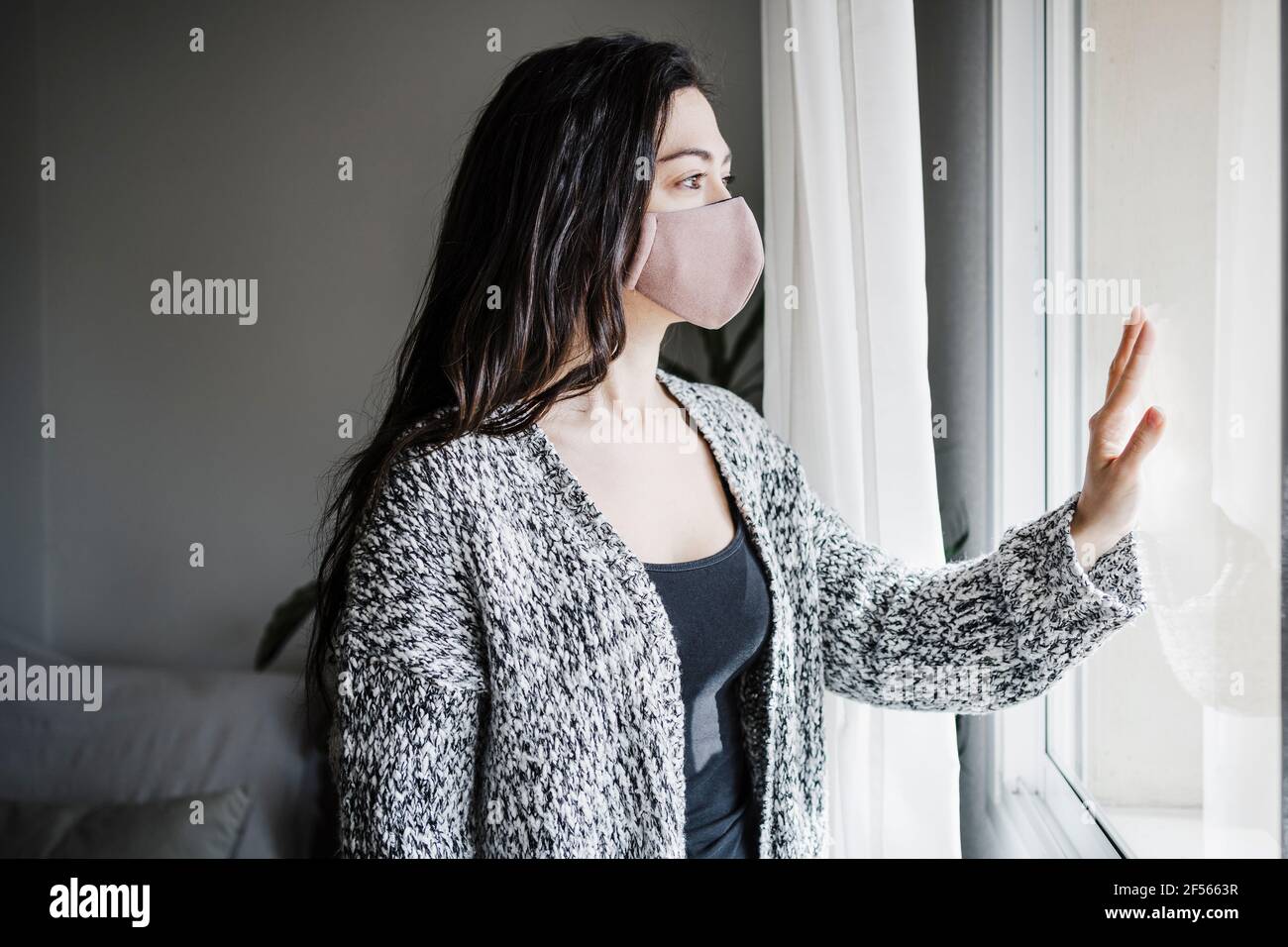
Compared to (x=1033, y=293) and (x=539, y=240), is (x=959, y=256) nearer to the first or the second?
(x=1033, y=293)

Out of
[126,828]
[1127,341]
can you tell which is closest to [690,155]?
[1127,341]

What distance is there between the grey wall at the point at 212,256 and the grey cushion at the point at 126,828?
0.53ft

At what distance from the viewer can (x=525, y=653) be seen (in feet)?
1.91

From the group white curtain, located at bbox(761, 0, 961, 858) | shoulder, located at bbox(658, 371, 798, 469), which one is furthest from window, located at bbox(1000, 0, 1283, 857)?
shoulder, located at bbox(658, 371, 798, 469)

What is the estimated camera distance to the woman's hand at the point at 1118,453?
58cm

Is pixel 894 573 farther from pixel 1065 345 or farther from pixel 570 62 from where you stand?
pixel 570 62

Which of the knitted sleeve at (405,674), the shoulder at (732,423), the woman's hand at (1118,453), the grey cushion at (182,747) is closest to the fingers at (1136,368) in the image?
the woman's hand at (1118,453)

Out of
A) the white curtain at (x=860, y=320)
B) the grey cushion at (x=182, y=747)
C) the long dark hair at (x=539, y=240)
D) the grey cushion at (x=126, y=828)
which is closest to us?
the long dark hair at (x=539, y=240)

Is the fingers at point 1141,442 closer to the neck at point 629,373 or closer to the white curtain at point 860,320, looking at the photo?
the white curtain at point 860,320

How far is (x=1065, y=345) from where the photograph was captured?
747mm

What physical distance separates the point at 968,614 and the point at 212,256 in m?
0.79

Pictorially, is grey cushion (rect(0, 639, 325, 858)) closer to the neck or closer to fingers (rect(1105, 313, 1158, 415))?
the neck

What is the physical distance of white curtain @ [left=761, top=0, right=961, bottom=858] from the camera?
706mm

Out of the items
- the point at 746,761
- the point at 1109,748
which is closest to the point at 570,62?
the point at 746,761
